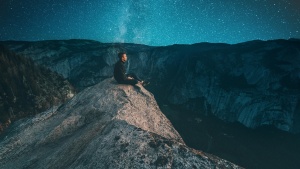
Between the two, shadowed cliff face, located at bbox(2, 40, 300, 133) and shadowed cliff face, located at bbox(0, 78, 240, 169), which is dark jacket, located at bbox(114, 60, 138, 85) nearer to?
shadowed cliff face, located at bbox(0, 78, 240, 169)

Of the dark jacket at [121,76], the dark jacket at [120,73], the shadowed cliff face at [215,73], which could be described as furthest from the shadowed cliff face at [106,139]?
Result: the shadowed cliff face at [215,73]

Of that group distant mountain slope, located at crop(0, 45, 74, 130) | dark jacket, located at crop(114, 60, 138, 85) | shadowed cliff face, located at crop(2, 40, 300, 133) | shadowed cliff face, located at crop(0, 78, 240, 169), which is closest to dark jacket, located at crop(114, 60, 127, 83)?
dark jacket, located at crop(114, 60, 138, 85)

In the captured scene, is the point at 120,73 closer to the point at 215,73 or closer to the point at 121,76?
the point at 121,76

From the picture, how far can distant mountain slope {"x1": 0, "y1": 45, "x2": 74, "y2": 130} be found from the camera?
24.2m

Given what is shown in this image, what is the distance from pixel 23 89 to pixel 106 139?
25.4m

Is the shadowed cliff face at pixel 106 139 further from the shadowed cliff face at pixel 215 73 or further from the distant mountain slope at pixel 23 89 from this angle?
the shadowed cliff face at pixel 215 73

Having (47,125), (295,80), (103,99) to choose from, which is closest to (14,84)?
(47,125)

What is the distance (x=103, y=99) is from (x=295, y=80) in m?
30.8

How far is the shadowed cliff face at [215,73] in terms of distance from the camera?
31688 millimetres

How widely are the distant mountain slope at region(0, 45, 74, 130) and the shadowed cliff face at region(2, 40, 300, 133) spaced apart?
1782 centimetres

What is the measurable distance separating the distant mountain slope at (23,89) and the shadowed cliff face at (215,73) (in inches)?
702

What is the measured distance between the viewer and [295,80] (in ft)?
103

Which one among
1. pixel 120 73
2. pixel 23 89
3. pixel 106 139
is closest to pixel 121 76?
pixel 120 73

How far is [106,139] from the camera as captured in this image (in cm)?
674
